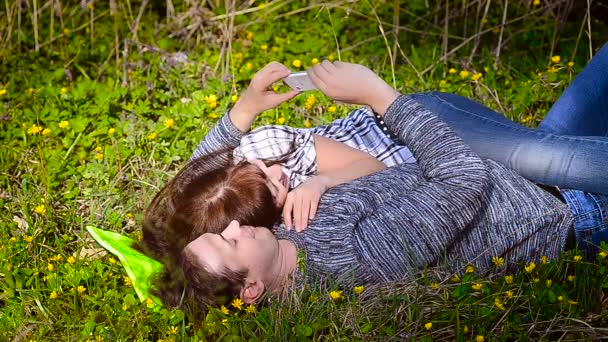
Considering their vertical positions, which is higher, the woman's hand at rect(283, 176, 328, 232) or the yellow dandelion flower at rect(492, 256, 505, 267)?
the woman's hand at rect(283, 176, 328, 232)

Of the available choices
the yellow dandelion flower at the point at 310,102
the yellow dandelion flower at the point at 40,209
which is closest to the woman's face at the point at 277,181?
the yellow dandelion flower at the point at 40,209

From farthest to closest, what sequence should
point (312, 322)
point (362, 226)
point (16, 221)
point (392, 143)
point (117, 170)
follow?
point (117, 170)
point (16, 221)
point (392, 143)
point (362, 226)
point (312, 322)

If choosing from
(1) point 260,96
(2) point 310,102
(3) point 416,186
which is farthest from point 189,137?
(3) point 416,186

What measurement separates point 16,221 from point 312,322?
1343 millimetres

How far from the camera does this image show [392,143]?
2920 millimetres

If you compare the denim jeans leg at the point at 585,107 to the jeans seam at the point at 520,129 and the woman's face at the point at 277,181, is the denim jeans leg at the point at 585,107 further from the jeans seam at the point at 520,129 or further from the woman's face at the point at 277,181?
the woman's face at the point at 277,181

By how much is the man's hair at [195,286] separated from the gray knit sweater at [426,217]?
21cm

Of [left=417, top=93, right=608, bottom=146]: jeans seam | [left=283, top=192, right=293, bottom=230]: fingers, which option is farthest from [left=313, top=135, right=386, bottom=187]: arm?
[left=417, top=93, right=608, bottom=146]: jeans seam

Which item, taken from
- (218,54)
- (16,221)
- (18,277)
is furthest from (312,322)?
(218,54)

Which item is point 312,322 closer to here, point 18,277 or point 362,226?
point 362,226

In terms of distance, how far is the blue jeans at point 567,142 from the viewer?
2707 millimetres

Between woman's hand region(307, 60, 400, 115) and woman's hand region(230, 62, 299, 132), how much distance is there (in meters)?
0.10

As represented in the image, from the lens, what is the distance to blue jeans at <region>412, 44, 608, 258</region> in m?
2.71

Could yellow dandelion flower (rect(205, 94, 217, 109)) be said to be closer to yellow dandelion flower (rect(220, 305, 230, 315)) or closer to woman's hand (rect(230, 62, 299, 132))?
woman's hand (rect(230, 62, 299, 132))
